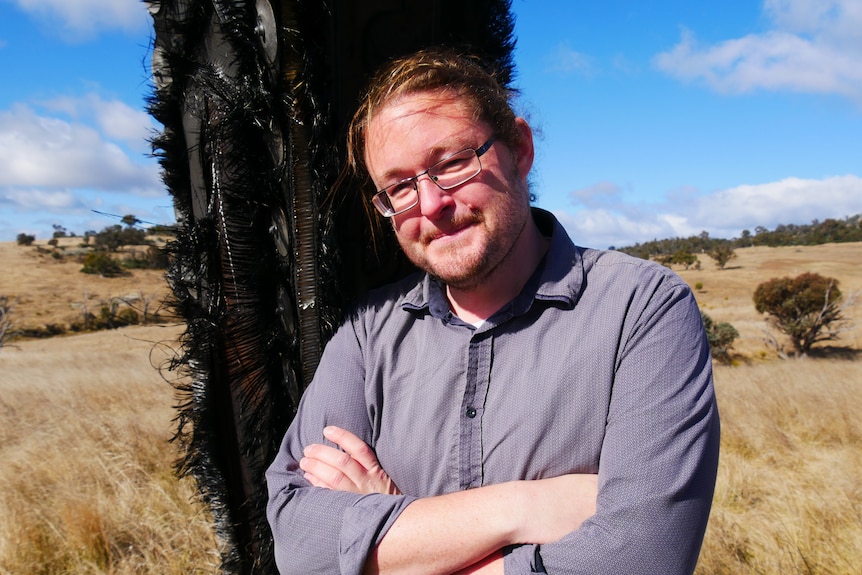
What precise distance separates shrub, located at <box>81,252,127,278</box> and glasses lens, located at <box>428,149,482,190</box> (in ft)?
159

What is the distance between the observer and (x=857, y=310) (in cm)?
3014

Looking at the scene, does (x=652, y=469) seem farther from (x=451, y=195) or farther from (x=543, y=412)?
(x=451, y=195)

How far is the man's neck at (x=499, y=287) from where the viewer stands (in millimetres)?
1735

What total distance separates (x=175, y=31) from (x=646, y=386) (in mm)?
1710

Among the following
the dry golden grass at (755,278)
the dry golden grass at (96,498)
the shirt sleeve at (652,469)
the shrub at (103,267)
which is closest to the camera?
the shirt sleeve at (652,469)

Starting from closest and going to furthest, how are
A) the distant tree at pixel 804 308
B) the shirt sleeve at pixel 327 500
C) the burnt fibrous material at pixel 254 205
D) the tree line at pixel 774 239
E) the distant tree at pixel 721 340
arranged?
the shirt sleeve at pixel 327 500
the burnt fibrous material at pixel 254 205
the distant tree at pixel 721 340
the distant tree at pixel 804 308
the tree line at pixel 774 239

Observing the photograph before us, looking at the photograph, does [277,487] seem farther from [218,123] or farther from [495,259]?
[218,123]

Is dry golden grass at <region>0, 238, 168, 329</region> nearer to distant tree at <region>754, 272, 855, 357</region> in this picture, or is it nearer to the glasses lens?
distant tree at <region>754, 272, 855, 357</region>

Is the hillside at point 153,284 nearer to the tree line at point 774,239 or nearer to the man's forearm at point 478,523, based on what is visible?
the tree line at point 774,239

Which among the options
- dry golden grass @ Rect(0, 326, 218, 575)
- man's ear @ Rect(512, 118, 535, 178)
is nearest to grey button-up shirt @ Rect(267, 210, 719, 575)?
man's ear @ Rect(512, 118, 535, 178)

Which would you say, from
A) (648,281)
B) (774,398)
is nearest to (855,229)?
(774,398)

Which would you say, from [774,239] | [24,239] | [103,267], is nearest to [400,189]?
[103,267]

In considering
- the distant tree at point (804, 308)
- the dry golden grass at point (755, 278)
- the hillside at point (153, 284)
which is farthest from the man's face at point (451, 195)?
the distant tree at point (804, 308)

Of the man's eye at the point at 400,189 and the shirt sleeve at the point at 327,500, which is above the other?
the man's eye at the point at 400,189
